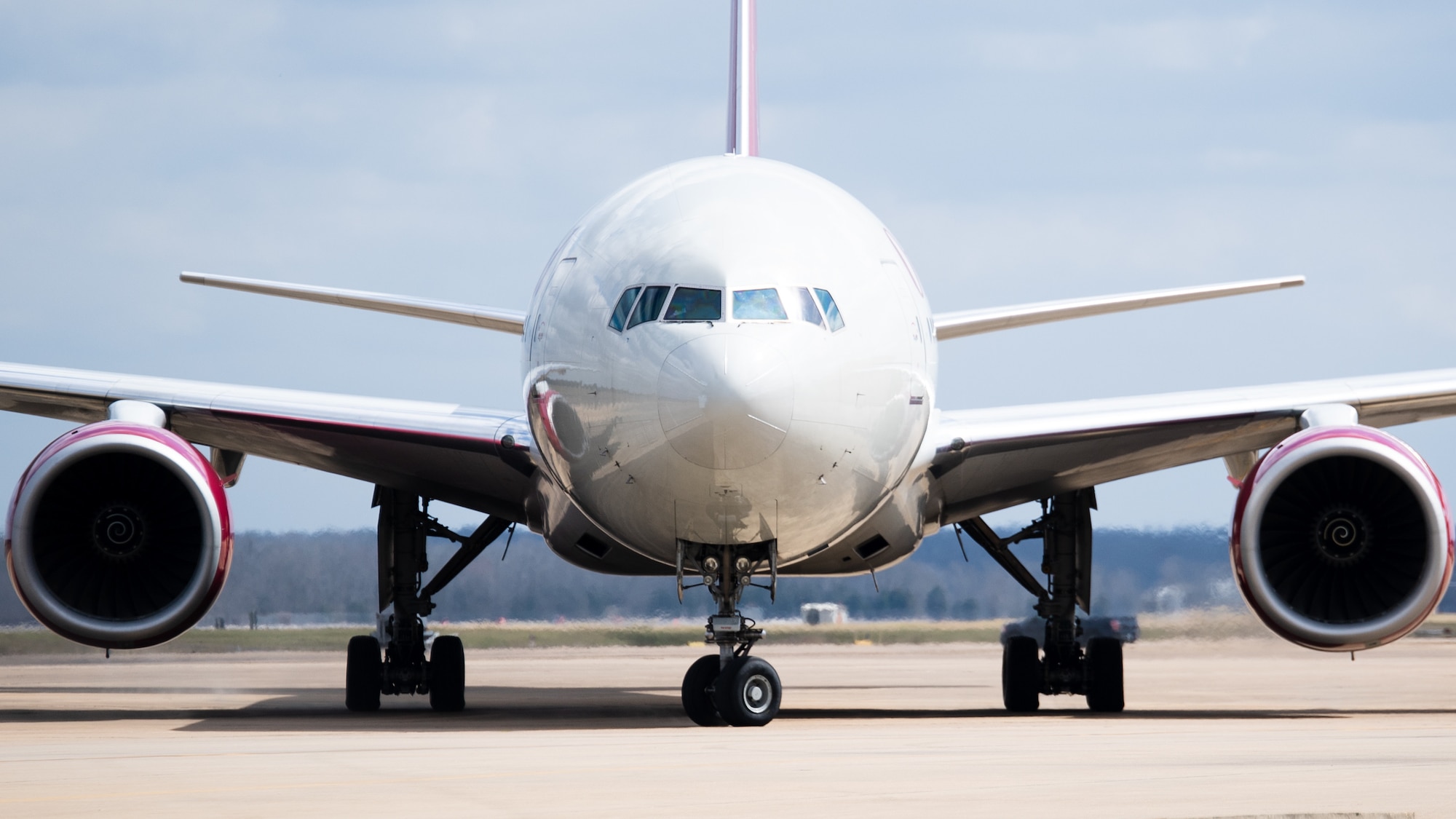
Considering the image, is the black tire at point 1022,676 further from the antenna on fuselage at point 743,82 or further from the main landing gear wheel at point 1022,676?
the antenna on fuselage at point 743,82

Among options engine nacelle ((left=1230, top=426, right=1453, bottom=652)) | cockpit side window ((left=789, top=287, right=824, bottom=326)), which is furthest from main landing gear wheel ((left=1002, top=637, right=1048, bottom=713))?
cockpit side window ((left=789, top=287, right=824, bottom=326))

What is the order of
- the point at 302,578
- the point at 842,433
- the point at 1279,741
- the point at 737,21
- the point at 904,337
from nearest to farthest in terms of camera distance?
the point at 1279,741
the point at 842,433
the point at 904,337
the point at 737,21
the point at 302,578

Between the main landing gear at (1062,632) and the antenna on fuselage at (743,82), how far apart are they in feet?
12.5

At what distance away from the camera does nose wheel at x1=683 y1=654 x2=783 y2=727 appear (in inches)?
378

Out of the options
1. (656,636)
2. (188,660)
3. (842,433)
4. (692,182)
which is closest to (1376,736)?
(842,433)

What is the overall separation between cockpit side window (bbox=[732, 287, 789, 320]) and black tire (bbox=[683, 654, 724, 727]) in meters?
2.15

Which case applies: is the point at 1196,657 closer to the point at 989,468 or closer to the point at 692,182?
the point at 989,468

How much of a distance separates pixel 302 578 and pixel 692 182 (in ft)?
42.1

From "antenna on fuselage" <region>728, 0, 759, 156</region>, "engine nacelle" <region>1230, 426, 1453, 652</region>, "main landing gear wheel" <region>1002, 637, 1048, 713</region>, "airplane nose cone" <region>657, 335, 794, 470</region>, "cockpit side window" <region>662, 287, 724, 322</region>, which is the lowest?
"main landing gear wheel" <region>1002, 637, 1048, 713</region>

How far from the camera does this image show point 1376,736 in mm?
8641

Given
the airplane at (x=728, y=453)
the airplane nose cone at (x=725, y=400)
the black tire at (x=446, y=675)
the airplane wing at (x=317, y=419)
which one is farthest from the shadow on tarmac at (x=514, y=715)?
the airplane nose cone at (x=725, y=400)

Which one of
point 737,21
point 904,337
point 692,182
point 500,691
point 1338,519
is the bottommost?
point 500,691

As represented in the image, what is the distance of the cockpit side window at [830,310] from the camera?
30.0 ft

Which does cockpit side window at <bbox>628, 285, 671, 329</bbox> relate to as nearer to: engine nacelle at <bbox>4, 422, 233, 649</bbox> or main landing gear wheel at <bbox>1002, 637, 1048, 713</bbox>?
engine nacelle at <bbox>4, 422, 233, 649</bbox>
